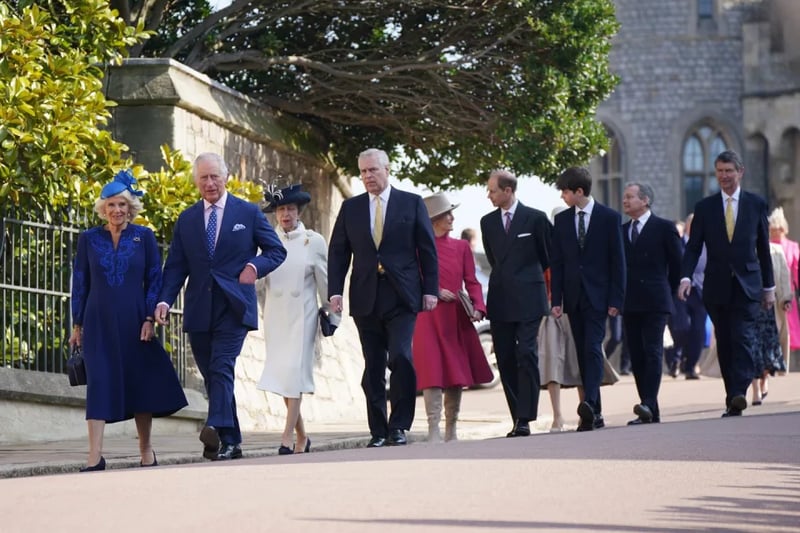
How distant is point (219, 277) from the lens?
11.6 metres

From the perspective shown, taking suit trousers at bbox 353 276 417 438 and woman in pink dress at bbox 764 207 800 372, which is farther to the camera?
woman in pink dress at bbox 764 207 800 372

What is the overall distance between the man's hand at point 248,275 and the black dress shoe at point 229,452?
100 cm

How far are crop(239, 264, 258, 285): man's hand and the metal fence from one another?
2.97 metres

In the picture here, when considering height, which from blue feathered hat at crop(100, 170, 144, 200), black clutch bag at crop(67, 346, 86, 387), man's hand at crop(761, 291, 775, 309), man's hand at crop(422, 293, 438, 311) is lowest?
black clutch bag at crop(67, 346, 86, 387)

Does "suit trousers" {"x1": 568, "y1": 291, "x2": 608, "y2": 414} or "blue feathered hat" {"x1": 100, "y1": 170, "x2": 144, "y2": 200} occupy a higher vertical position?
"blue feathered hat" {"x1": 100, "y1": 170, "x2": 144, "y2": 200}

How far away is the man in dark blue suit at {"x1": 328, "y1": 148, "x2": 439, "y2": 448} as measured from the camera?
12438 millimetres

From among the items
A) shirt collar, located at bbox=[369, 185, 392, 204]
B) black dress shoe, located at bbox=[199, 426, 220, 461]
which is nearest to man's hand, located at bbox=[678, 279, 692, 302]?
shirt collar, located at bbox=[369, 185, 392, 204]

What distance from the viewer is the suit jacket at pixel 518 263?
43.7 feet

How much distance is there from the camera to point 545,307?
43.9 ft

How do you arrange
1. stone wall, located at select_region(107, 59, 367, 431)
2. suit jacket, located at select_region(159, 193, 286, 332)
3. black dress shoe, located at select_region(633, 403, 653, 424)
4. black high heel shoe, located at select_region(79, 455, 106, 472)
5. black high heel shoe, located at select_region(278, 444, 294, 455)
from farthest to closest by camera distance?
1. stone wall, located at select_region(107, 59, 367, 431)
2. black dress shoe, located at select_region(633, 403, 653, 424)
3. black high heel shoe, located at select_region(278, 444, 294, 455)
4. suit jacket, located at select_region(159, 193, 286, 332)
5. black high heel shoe, located at select_region(79, 455, 106, 472)

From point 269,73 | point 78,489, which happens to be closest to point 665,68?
point 269,73

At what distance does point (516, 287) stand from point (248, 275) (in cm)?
253

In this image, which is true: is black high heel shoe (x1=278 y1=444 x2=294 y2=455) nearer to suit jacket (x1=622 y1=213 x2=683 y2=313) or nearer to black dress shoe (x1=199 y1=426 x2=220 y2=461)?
black dress shoe (x1=199 y1=426 x2=220 y2=461)

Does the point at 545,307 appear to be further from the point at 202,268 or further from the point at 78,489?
the point at 78,489
